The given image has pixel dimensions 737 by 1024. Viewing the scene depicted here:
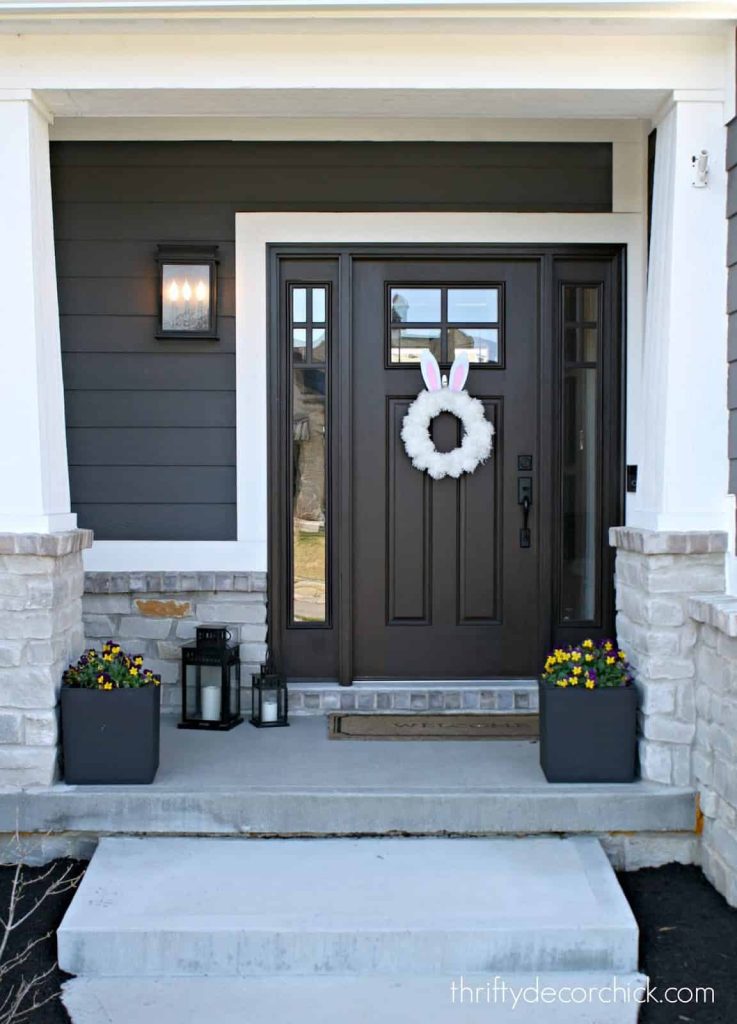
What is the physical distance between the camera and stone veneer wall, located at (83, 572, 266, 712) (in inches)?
174

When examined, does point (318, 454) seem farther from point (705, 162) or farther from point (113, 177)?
point (705, 162)

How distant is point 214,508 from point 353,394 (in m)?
0.78

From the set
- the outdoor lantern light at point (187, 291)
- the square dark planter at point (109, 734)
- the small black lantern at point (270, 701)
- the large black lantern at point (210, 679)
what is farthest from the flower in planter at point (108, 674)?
the outdoor lantern light at point (187, 291)

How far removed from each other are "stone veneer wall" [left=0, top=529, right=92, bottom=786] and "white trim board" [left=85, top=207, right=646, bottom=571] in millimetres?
959

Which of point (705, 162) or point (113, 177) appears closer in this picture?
point (705, 162)

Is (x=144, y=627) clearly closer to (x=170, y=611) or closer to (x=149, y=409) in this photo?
(x=170, y=611)

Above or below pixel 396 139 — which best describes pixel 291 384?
below

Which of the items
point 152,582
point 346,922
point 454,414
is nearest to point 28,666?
point 152,582

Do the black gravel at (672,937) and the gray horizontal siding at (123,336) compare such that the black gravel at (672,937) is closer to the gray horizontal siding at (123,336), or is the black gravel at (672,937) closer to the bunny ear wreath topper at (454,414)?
the bunny ear wreath topper at (454,414)

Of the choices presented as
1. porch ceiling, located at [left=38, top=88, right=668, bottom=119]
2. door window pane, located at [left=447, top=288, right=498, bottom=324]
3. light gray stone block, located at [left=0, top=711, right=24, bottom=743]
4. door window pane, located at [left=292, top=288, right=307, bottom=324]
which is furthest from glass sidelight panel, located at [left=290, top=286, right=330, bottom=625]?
light gray stone block, located at [left=0, top=711, right=24, bottom=743]

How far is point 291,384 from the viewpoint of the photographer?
4520mm

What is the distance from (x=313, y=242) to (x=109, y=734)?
2201mm

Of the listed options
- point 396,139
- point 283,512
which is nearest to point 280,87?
point 396,139

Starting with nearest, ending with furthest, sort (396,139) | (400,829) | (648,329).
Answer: (400,829) → (648,329) → (396,139)
